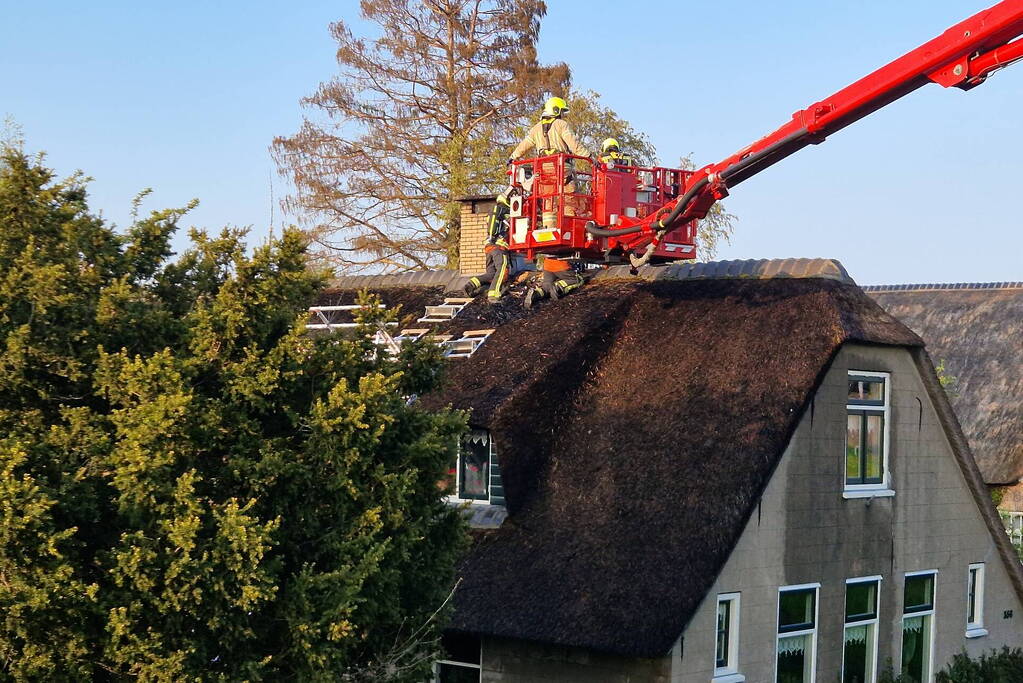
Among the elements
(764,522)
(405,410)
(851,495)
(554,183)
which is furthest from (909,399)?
(405,410)

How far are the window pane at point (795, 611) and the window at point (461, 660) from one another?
150 inches

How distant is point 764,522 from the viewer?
16969 millimetres

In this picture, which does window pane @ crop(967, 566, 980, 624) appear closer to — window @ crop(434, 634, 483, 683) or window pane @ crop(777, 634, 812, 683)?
window pane @ crop(777, 634, 812, 683)

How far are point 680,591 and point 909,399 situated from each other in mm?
5839

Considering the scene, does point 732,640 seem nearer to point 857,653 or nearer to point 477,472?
point 857,653

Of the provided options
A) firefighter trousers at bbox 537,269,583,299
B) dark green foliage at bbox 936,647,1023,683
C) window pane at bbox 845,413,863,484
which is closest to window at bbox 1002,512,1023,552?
dark green foliage at bbox 936,647,1023,683

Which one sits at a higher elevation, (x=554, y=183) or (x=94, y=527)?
(x=554, y=183)

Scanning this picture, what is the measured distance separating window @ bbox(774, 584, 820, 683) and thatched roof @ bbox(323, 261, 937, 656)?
6.36 ft

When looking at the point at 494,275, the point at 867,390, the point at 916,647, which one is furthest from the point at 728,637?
the point at 494,275

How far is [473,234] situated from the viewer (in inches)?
977

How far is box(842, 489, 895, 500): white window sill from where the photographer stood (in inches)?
720

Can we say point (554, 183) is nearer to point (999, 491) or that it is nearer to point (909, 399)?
point (909, 399)

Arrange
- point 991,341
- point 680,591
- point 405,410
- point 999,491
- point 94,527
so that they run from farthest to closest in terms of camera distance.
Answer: point 991,341
point 999,491
point 680,591
point 405,410
point 94,527

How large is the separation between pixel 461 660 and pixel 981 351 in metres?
19.6
